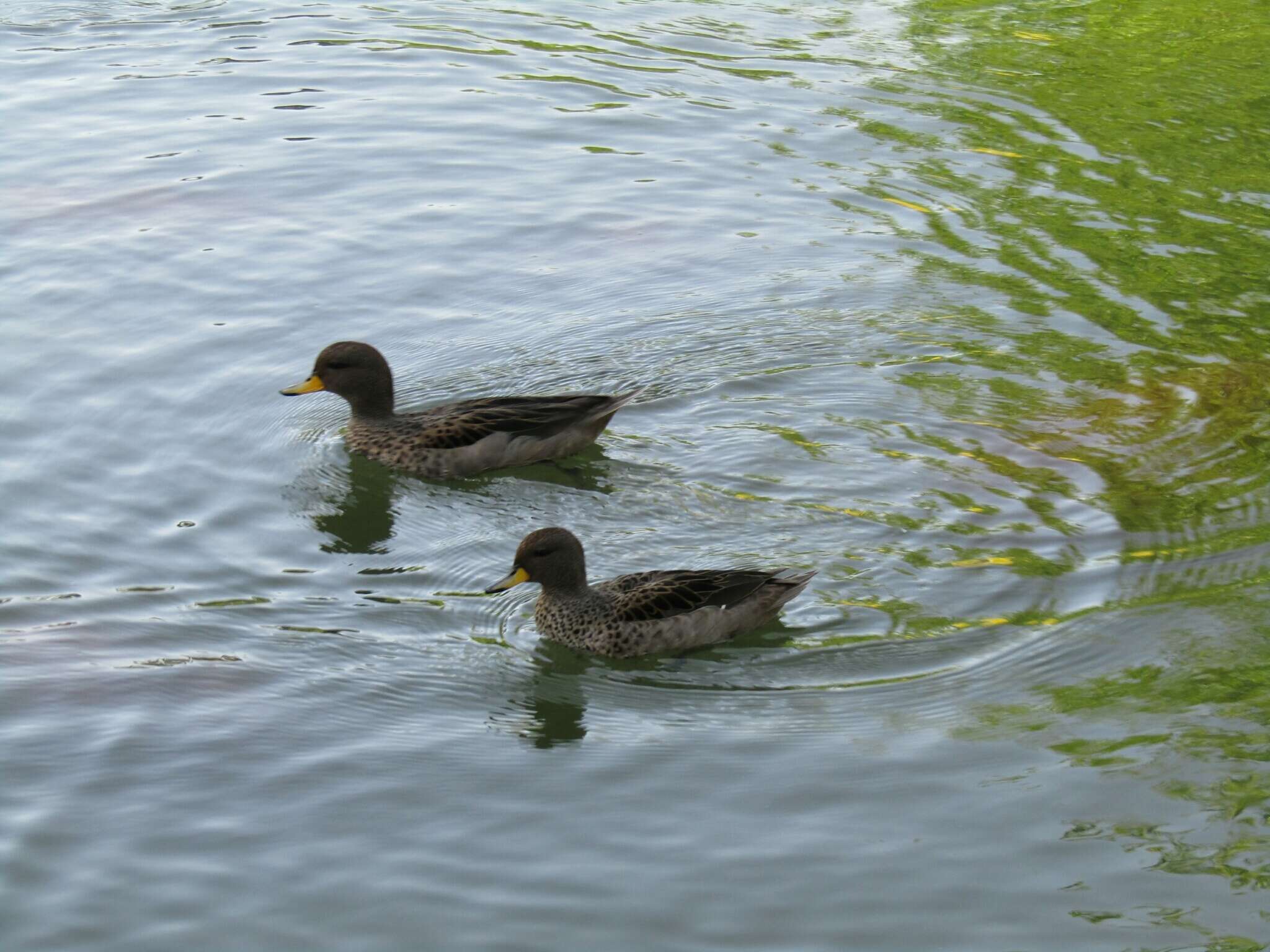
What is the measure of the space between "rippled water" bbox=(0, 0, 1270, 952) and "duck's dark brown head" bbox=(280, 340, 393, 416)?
0.32m

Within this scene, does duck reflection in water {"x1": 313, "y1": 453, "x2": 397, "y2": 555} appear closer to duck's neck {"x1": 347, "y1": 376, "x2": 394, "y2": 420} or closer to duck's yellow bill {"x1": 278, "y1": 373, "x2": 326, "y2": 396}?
duck's neck {"x1": 347, "y1": 376, "x2": 394, "y2": 420}

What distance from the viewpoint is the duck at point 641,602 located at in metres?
8.12

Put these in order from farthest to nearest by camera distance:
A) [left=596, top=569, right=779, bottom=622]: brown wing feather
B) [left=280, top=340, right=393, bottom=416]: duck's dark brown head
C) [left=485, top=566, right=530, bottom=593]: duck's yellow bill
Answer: [left=280, top=340, right=393, bottom=416]: duck's dark brown head
[left=485, top=566, right=530, bottom=593]: duck's yellow bill
[left=596, top=569, right=779, bottom=622]: brown wing feather

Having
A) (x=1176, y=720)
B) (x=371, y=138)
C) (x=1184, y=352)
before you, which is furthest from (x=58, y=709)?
(x=371, y=138)

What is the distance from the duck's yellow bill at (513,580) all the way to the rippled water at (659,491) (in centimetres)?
25

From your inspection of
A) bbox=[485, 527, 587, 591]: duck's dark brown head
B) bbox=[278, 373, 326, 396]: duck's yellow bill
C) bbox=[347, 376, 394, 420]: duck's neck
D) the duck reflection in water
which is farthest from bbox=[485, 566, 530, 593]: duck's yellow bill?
bbox=[278, 373, 326, 396]: duck's yellow bill

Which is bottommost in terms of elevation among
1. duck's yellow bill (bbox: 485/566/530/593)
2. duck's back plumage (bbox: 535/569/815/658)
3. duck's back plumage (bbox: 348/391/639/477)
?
duck's back plumage (bbox: 535/569/815/658)

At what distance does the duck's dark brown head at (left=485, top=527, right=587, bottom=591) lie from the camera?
838 centimetres

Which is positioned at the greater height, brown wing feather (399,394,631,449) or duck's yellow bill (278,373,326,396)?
duck's yellow bill (278,373,326,396)

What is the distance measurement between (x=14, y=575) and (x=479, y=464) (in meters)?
2.83

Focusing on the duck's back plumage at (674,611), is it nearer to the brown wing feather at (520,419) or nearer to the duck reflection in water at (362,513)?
the duck reflection in water at (362,513)

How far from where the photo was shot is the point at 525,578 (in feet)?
27.6

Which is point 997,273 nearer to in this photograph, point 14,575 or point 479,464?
point 479,464

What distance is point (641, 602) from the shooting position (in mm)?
8156
